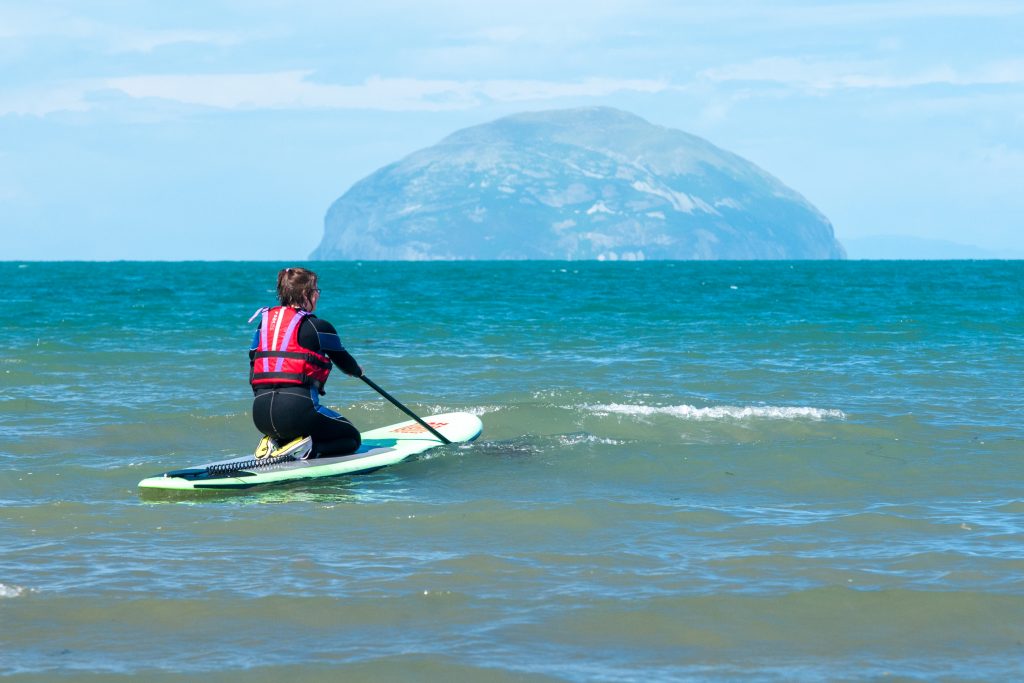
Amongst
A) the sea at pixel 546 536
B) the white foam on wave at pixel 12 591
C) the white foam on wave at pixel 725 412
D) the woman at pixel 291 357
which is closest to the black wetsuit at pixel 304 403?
the woman at pixel 291 357

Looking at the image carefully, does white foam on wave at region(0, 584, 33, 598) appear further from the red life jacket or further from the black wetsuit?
the black wetsuit

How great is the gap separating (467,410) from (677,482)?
5.22m

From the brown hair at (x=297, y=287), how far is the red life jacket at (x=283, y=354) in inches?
2.9

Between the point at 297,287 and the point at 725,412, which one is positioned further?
the point at 725,412

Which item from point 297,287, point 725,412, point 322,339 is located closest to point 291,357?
point 322,339

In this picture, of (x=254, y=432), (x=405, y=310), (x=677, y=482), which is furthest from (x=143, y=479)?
(x=405, y=310)

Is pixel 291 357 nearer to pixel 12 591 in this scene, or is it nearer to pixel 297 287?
pixel 297 287

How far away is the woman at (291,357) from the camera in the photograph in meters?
9.33

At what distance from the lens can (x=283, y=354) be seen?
368 inches

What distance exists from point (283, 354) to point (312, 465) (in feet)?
3.80

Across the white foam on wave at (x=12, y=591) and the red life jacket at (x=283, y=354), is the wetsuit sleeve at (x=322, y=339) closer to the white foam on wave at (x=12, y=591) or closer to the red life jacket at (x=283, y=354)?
the red life jacket at (x=283, y=354)

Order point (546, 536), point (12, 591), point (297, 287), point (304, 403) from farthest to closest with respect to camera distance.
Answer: point (304, 403) < point (297, 287) < point (546, 536) < point (12, 591)

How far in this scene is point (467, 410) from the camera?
1466cm

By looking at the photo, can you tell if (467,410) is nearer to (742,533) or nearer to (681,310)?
(742,533)
